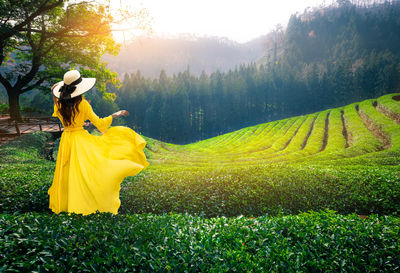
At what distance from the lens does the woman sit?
12.0 feet

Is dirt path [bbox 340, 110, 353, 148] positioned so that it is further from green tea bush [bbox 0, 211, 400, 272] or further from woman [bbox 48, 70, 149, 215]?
woman [bbox 48, 70, 149, 215]

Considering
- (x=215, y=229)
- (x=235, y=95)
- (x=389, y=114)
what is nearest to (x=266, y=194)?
(x=215, y=229)

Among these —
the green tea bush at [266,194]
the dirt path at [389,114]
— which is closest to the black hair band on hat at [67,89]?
the green tea bush at [266,194]

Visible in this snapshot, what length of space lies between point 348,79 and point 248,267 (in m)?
88.0

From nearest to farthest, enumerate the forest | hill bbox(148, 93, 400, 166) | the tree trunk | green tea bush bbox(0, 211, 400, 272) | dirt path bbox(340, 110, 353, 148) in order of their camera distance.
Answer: green tea bush bbox(0, 211, 400, 272)
the tree trunk
hill bbox(148, 93, 400, 166)
dirt path bbox(340, 110, 353, 148)
the forest

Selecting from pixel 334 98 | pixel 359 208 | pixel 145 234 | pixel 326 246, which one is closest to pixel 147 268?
pixel 145 234

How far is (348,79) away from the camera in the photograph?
232ft

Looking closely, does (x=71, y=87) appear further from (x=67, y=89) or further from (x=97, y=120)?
(x=97, y=120)

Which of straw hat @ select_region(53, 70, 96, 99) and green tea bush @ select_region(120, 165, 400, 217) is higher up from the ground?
straw hat @ select_region(53, 70, 96, 99)

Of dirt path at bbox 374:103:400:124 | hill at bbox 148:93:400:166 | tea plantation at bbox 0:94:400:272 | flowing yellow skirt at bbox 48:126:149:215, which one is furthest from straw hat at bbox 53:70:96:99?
dirt path at bbox 374:103:400:124

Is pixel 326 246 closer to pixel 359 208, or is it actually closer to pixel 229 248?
pixel 229 248

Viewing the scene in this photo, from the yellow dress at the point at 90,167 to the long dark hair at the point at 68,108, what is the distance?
7 cm

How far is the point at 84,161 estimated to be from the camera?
3.78 meters

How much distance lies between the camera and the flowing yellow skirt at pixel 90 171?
364 centimetres
